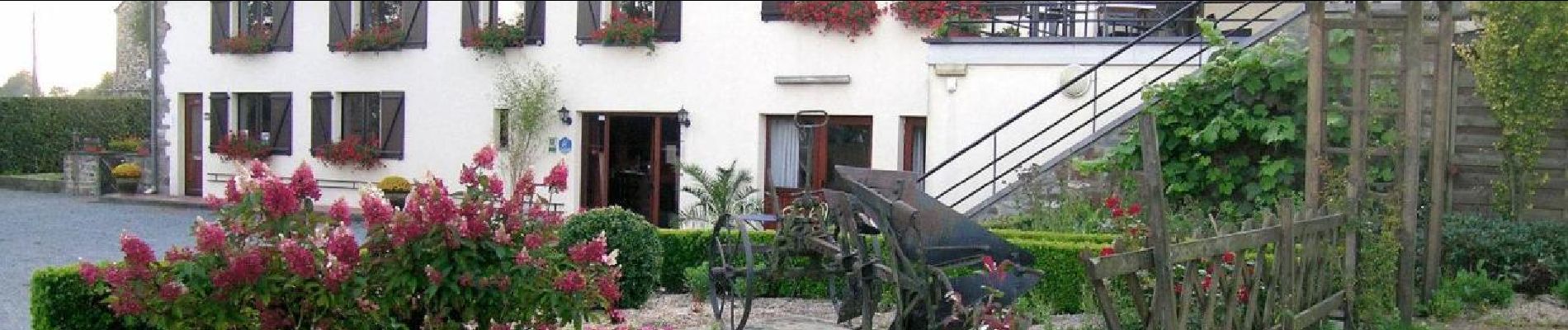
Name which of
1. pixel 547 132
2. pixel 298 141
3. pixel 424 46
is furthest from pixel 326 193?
pixel 547 132

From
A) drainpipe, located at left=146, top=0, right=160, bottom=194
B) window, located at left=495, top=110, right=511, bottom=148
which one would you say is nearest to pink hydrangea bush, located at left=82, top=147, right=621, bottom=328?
window, located at left=495, top=110, right=511, bottom=148

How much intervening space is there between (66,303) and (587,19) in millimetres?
11057

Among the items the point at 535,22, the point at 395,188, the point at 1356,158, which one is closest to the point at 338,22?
the point at 395,188

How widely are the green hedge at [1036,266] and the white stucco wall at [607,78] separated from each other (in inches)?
179

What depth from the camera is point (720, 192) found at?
15.6 metres

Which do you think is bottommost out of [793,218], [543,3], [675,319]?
[675,319]

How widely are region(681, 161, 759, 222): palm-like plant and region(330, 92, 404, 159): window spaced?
539cm

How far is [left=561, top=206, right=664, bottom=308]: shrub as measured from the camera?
9.89m

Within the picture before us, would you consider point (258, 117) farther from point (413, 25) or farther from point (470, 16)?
point (470, 16)

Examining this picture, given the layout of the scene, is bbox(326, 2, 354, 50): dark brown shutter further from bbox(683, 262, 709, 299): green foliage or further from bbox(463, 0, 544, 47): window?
bbox(683, 262, 709, 299): green foliage

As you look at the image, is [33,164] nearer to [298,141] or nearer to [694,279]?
[298,141]

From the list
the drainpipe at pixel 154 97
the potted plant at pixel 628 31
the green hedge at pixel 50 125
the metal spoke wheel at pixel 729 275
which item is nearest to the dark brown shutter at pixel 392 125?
the potted plant at pixel 628 31

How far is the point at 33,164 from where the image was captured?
3030cm

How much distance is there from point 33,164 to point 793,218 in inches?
1046
